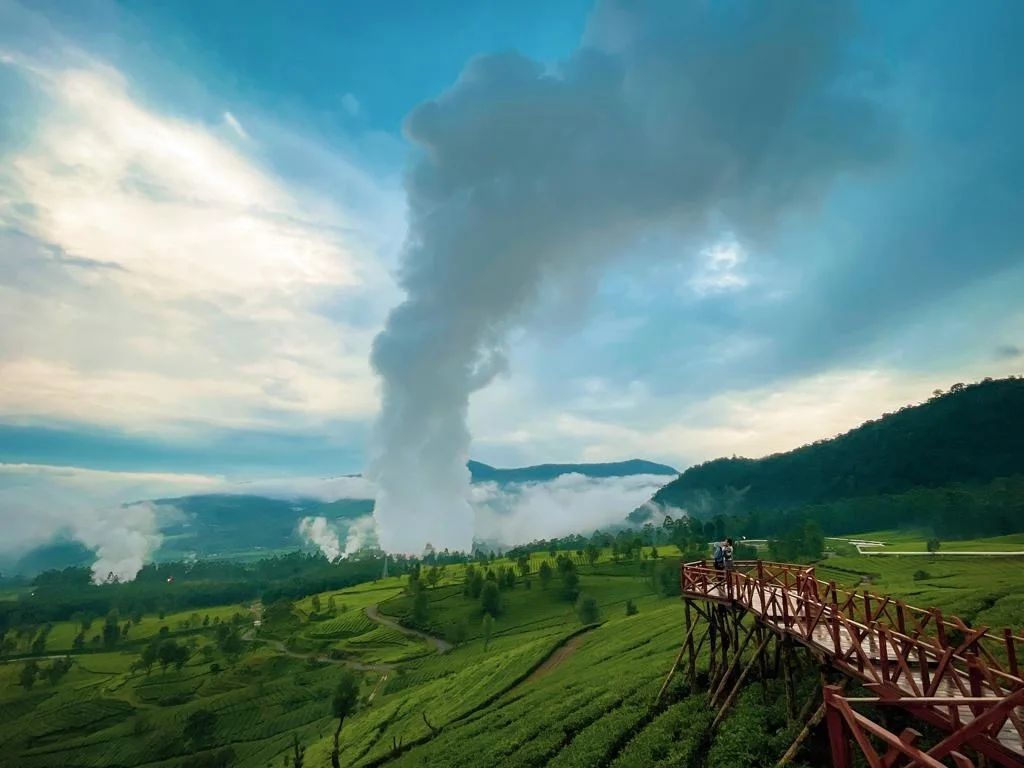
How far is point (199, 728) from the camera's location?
348 ft

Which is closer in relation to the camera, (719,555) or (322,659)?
(719,555)

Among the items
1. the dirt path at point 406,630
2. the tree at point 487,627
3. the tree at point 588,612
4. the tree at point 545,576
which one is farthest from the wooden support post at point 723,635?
the tree at point 545,576

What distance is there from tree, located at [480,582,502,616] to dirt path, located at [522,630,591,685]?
6566 centimetres

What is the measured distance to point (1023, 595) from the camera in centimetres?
4034

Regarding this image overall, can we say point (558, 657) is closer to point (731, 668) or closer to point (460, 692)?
point (460, 692)

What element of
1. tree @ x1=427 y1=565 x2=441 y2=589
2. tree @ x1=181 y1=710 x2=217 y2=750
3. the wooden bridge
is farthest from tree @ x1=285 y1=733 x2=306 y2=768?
tree @ x1=427 y1=565 x2=441 y2=589

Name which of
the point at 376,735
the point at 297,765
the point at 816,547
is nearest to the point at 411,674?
the point at 376,735

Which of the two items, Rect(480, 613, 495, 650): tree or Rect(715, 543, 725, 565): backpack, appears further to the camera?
Rect(480, 613, 495, 650): tree

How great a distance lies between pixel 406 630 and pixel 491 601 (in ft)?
77.9

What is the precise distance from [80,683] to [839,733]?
19491 centimetres

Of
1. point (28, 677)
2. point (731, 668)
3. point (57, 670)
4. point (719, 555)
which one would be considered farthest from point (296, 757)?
point (57, 670)

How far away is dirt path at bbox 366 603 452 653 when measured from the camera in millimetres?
128550

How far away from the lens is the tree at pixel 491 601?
142 meters

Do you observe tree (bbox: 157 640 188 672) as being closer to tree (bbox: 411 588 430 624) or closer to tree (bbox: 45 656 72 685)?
tree (bbox: 45 656 72 685)
